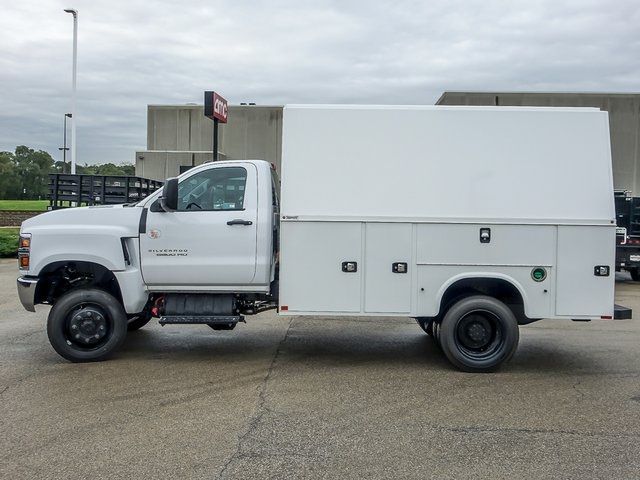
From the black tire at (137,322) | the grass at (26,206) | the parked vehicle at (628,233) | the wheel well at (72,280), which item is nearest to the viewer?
the wheel well at (72,280)

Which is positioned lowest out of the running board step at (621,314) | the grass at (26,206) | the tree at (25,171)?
the running board step at (621,314)

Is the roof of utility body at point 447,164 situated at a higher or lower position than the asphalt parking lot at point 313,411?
higher

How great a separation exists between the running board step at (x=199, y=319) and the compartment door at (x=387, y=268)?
1.58 m

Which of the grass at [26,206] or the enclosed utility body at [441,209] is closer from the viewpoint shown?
the enclosed utility body at [441,209]

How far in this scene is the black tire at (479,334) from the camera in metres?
6.80

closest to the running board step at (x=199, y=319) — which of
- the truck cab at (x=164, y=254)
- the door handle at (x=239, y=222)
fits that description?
the truck cab at (x=164, y=254)

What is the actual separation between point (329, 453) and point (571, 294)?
3.63 m

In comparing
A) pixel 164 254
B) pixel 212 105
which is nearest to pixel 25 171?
pixel 212 105

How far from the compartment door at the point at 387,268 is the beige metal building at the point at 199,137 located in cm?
1768

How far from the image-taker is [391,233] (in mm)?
6809

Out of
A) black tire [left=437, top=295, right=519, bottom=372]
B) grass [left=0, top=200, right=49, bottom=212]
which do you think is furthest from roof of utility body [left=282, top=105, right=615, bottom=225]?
grass [left=0, top=200, right=49, bottom=212]

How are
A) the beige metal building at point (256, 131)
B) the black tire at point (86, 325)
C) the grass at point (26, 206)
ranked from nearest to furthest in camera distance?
the black tire at point (86, 325) → the beige metal building at point (256, 131) → the grass at point (26, 206)

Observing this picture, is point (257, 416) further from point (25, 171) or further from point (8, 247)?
point (25, 171)

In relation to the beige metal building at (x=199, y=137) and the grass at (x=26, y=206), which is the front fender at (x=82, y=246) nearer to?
the beige metal building at (x=199, y=137)
